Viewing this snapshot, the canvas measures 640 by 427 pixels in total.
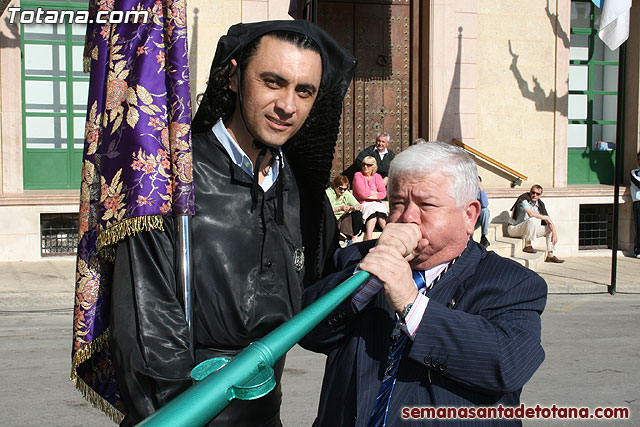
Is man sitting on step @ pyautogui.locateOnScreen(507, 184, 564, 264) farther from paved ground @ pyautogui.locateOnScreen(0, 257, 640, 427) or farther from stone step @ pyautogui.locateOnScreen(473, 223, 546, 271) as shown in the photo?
paved ground @ pyautogui.locateOnScreen(0, 257, 640, 427)

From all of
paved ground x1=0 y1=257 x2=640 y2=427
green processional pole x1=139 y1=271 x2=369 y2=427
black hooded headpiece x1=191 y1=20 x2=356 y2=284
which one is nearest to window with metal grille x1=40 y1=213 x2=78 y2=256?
paved ground x1=0 y1=257 x2=640 y2=427

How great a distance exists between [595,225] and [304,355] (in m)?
9.96

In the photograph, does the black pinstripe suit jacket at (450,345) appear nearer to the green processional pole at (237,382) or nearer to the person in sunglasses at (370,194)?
the green processional pole at (237,382)

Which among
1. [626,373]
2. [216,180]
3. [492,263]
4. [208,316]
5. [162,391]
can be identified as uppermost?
[216,180]

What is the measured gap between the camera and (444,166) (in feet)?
7.12

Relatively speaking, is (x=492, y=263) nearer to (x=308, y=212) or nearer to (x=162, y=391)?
(x=308, y=212)

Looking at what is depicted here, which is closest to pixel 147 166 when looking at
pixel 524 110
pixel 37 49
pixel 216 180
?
pixel 216 180

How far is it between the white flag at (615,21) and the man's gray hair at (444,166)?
9823mm

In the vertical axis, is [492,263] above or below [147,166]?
below

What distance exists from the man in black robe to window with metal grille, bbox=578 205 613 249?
13411 millimetres

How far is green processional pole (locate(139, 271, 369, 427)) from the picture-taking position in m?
0.99

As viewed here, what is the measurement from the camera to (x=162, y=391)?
2.06 m

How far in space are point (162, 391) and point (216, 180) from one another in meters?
0.70

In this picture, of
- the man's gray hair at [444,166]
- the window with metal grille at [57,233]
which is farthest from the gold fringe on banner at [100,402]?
the window with metal grille at [57,233]
